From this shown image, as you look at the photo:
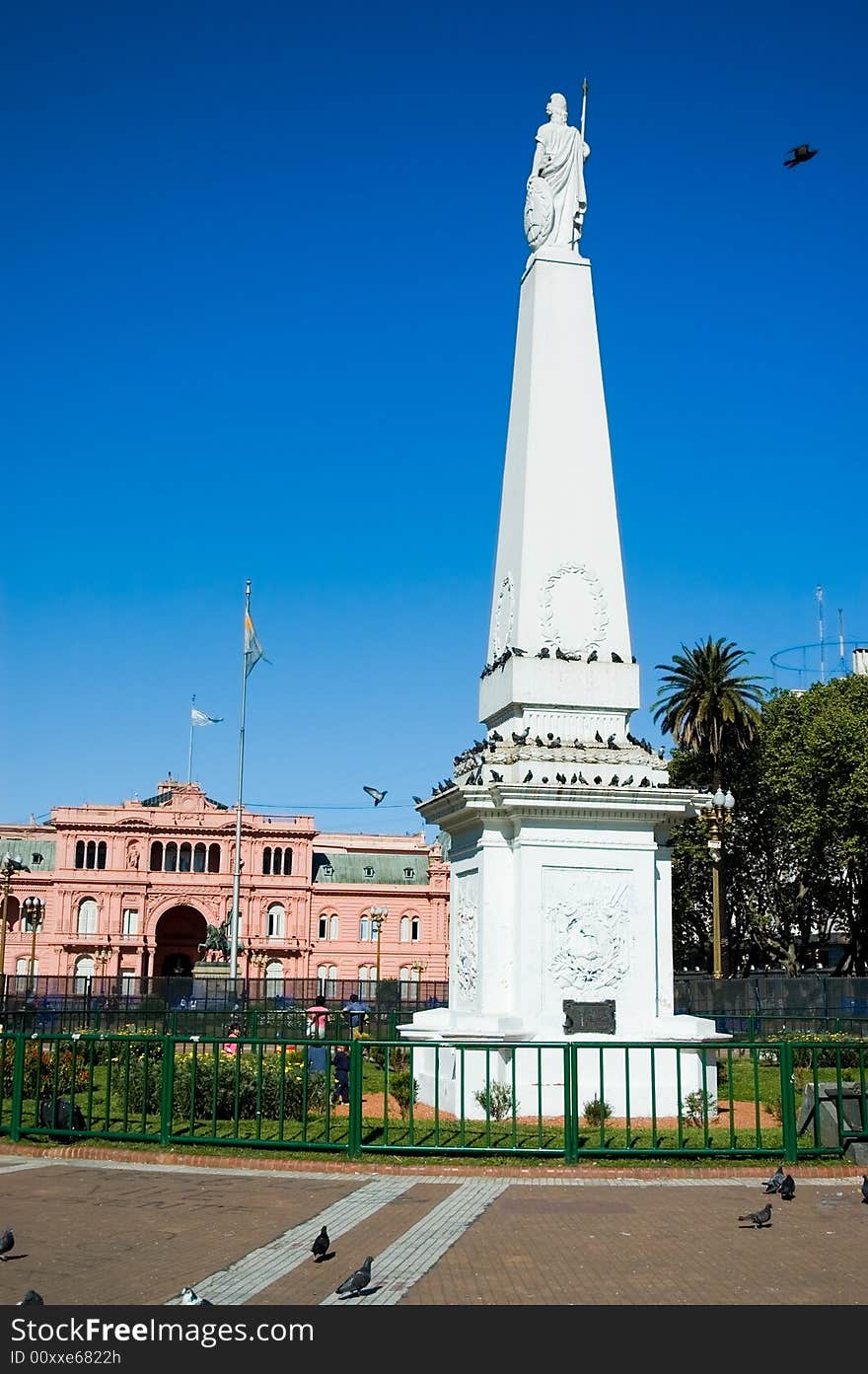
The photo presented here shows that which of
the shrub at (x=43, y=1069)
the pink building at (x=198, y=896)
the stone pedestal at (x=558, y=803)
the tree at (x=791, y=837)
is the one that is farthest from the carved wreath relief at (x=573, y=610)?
the pink building at (x=198, y=896)

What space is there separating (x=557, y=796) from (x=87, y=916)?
6927 centimetres

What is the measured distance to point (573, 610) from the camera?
17516mm

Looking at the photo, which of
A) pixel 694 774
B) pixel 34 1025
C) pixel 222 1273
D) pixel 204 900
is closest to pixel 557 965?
pixel 222 1273

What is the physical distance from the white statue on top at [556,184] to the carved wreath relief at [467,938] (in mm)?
8931

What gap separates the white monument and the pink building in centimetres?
6462

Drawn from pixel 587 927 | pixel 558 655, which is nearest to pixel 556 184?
pixel 558 655

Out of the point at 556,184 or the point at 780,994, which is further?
the point at 780,994

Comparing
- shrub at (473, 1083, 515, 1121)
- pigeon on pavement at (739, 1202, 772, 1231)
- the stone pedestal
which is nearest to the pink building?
the stone pedestal

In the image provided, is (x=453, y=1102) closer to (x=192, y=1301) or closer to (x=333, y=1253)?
(x=333, y=1253)

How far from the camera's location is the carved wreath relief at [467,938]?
16.7 m

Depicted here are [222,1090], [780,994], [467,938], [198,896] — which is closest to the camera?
[222,1090]

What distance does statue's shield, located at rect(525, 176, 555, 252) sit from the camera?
19.0 m

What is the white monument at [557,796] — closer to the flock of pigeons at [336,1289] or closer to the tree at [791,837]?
the flock of pigeons at [336,1289]

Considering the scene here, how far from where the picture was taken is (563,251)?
740 inches
